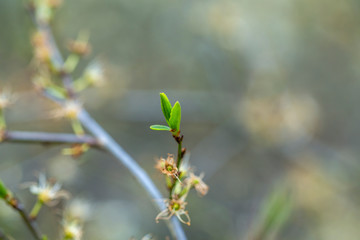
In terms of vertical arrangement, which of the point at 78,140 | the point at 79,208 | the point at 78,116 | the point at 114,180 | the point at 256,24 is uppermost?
the point at 256,24

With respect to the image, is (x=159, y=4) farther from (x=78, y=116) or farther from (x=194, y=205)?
(x=78, y=116)

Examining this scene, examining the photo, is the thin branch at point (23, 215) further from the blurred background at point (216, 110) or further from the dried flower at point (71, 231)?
the blurred background at point (216, 110)

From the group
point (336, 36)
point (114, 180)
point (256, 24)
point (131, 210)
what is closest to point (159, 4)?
point (256, 24)

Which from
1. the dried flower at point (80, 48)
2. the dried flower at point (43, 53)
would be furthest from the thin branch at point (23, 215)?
the dried flower at point (80, 48)

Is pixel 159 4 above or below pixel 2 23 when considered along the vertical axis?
above

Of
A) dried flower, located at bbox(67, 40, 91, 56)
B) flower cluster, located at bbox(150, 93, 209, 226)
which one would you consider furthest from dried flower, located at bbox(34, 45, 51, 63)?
flower cluster, located at bbox(150, 93, 209, 226)

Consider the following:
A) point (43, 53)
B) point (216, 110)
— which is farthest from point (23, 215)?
point (216, 110)
